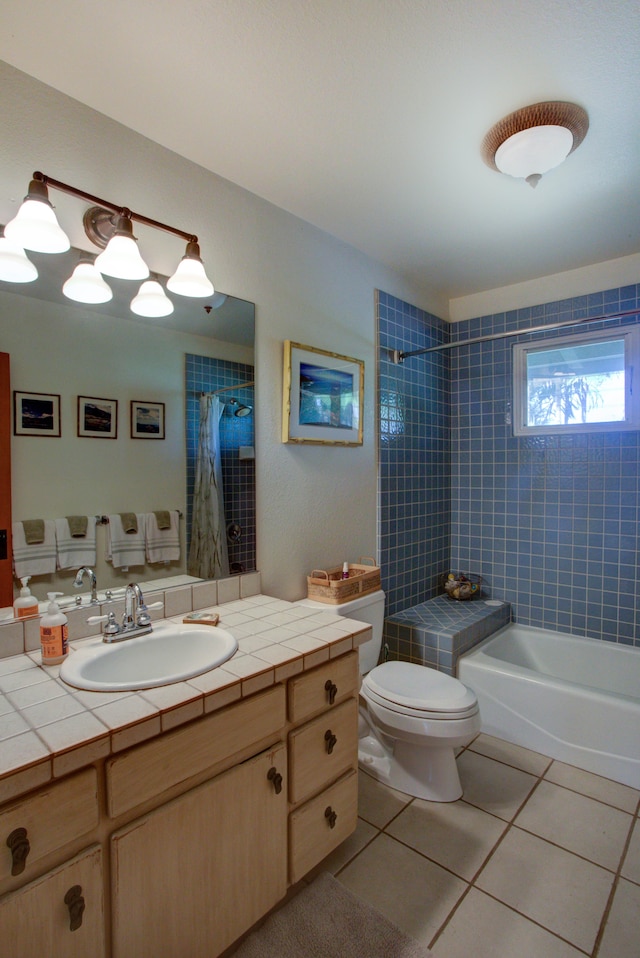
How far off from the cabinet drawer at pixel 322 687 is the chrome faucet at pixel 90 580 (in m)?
0.66

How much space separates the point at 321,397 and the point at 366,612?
1.00m

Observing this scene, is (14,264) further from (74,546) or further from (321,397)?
(321,397)

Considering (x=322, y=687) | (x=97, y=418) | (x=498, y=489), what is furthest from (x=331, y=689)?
(x=498, y=489)

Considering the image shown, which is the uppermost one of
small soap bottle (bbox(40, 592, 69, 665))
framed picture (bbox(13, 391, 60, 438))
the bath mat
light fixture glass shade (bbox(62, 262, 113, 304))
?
light fixture glass shade (bbox(62, 262, 113, 304))

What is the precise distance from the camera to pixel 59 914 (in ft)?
2.82

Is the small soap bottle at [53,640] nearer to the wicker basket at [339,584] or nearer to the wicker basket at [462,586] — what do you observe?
the wicker basket at [339,584]

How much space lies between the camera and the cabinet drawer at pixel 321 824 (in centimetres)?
133

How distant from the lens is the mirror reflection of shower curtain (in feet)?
5.71

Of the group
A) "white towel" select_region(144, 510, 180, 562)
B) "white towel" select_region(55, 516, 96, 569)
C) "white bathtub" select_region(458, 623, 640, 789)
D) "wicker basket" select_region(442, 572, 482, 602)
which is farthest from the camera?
"wicker basket" select_region(442, 572, 482, 602)

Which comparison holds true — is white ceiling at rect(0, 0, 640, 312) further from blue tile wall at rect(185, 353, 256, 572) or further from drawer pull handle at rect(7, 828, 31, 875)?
drawer pull handle at rect(7, 828, 31, 875)

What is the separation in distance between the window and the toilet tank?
60.5 inches

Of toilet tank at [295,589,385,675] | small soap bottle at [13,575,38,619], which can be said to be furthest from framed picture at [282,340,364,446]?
small soap bottle at [13,575,38,619]

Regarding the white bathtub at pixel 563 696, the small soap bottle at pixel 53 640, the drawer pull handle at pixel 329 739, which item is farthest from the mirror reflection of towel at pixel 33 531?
the white bathtub at pixel 563 696

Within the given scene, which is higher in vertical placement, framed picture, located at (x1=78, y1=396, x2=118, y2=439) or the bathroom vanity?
framed picture, located at (x1=78, y1=396, x2=118, y2=439)
